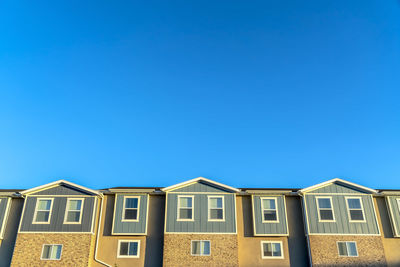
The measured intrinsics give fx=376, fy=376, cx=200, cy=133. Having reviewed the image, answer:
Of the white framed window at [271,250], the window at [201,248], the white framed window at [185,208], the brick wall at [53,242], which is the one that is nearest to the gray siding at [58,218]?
the brick wall at [53,242]

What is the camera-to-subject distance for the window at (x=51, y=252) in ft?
87.3

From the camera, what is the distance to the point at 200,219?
91.6 feet

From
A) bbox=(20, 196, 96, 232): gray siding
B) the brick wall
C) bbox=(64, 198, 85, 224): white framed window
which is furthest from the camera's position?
bbox=(64, 198, 85, 224): white framed window

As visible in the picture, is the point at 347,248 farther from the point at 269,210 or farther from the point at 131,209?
the point at 131,209

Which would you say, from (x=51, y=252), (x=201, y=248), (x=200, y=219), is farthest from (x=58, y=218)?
(x=201, y=248)

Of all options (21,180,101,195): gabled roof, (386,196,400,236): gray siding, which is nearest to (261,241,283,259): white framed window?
(386,196,400,236): gray siding

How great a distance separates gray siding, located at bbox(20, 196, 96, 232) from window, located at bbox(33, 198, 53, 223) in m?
0.23

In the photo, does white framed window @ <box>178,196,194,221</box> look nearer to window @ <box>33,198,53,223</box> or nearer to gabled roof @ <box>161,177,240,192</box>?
gabled roof @ <box>161,177,240,192</box>

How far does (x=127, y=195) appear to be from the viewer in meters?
29.0

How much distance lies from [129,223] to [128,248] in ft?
5.86

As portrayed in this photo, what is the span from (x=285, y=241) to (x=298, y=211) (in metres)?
2.58

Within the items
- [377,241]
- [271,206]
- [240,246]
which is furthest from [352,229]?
[240,246]

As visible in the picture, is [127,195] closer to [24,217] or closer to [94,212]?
[94,212]

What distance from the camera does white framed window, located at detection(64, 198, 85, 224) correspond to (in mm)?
27823
